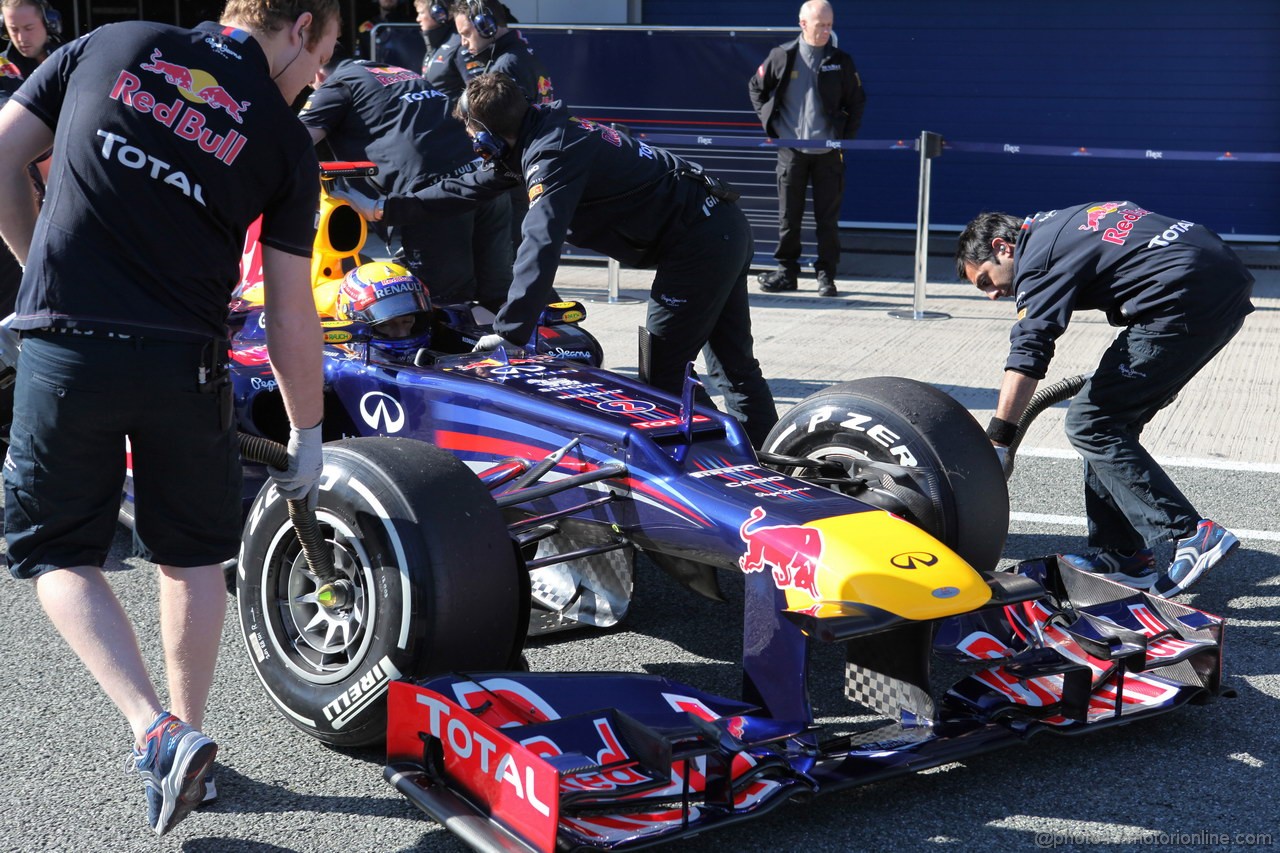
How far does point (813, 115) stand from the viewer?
10.8 meters

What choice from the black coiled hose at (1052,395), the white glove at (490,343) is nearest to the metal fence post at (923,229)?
the black coiled hose at (1052,395)

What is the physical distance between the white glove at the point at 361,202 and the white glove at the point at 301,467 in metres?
2.34

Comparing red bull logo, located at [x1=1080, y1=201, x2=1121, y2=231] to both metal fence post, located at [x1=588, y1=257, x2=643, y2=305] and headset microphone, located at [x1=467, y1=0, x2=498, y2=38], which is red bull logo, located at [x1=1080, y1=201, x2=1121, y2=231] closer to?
headset microphone, located at [x1=467, y1=0, x2=498, y2=38]

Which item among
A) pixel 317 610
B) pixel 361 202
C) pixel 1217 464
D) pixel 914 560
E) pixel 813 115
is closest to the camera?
pixel 914 560

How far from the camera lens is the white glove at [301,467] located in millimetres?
3375

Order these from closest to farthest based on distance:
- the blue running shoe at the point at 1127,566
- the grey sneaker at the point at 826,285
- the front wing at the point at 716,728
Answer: the front wing at the point at 716,728, the blue running shoe at the point at 1127,566, the grey sneaker at the point at 826,285

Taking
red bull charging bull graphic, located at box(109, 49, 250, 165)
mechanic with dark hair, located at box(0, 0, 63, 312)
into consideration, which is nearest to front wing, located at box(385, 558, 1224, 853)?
red bull charging bull graphic, located at box(109, 49, 250, 165)

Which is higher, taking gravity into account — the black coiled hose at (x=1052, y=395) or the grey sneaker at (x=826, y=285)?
the black coiled hose at (x=1052, y=395)

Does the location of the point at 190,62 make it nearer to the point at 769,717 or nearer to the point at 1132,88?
the point at 769,717

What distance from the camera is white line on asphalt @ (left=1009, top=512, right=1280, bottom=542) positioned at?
5.45m

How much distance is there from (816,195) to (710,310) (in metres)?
5.42

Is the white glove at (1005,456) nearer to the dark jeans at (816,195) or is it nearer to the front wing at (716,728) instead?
the front wing at (716,728)

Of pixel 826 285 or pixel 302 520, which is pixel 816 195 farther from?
pixel 302 520

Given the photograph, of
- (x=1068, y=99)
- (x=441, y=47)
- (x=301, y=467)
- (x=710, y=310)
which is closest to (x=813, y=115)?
(x=441, y=47)
